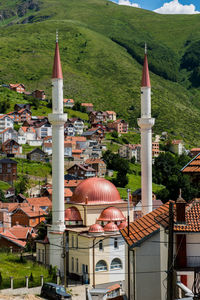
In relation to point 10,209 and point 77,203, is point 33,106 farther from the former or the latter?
point 77,203

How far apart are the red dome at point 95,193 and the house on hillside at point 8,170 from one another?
49.5m

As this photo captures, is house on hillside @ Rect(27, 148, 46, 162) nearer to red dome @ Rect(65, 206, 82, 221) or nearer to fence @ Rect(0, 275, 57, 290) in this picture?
red dome @ Rect(65, 206, 82, 221)

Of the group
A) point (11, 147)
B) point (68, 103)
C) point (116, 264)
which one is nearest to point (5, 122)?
point (11, 147)

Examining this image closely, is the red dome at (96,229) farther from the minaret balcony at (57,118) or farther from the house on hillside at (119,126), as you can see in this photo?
the house on hillside at (119,126)

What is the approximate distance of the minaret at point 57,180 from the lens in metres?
43.1

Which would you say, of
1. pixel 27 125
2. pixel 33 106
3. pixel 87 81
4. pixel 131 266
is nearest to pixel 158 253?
pixel 131 266

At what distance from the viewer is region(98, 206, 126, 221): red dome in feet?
147

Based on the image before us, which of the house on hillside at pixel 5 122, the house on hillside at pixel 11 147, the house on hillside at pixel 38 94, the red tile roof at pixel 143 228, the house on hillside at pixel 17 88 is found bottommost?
the red tile roof at pixel 143 228

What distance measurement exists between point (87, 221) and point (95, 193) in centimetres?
252

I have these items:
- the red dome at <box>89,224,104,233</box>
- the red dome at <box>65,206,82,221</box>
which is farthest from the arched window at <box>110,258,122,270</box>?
the red dome at <box>65,206,82,221</box>

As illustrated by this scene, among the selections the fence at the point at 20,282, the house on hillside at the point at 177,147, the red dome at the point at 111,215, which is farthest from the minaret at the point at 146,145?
the house on hillside at the point at 177,147

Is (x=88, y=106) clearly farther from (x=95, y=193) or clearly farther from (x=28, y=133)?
(x=95, y=193)

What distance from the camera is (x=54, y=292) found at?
1316 inches

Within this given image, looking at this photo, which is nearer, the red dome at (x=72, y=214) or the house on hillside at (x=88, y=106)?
the red dome at (x=72, y=214)
